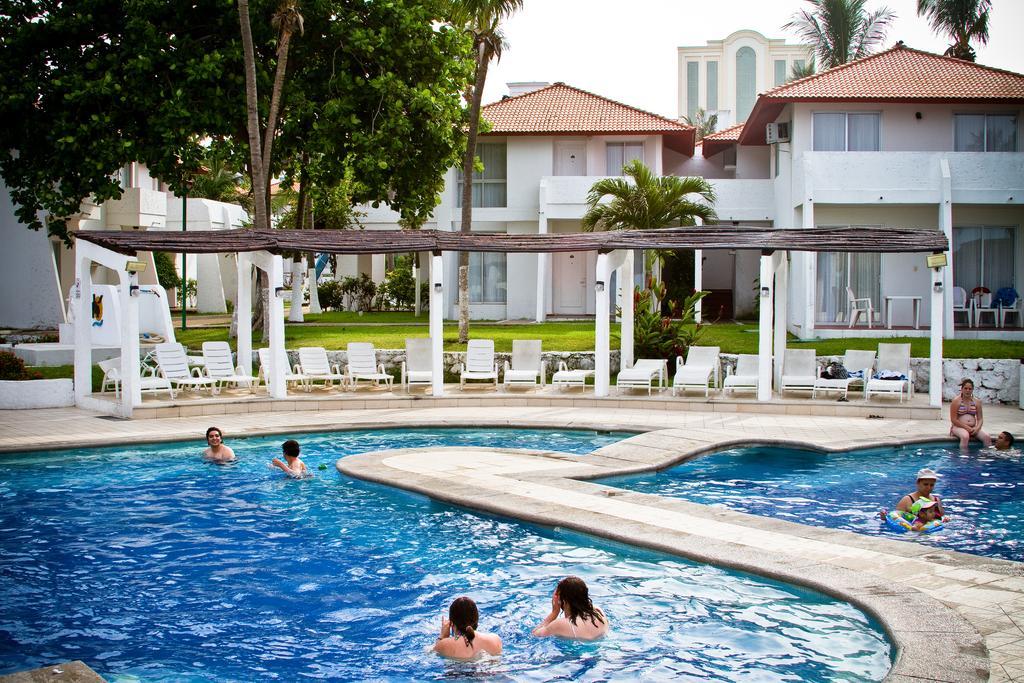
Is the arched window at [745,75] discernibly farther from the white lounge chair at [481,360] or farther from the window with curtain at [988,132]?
the white lounge chair at [481,360]

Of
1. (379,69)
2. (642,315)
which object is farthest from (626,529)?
(379,69)

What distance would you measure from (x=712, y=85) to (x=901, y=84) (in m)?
66.5

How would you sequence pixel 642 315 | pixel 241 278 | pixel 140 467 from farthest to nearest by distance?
1. pixel 642 315
2. pixel 241 278
3. pixel 140 467

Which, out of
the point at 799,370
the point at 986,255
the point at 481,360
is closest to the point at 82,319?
the point at 481,360

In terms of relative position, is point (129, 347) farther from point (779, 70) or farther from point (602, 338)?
point (779, 70)

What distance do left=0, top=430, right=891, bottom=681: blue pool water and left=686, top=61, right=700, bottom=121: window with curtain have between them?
85.8 m

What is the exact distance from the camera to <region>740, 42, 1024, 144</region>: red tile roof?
28844 mm

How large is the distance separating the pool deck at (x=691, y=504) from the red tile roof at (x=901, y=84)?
12.9 meters

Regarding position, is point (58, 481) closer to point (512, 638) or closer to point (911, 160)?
point (512, 638)

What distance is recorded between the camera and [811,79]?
30547mm

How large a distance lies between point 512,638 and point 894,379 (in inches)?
544

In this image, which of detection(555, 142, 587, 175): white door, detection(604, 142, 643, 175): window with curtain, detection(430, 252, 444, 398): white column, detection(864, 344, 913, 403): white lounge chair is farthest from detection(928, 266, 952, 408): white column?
detection(555, 142, 587, 175): white door

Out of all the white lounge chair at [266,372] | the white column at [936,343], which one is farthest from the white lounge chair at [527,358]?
the white column at [936,343]

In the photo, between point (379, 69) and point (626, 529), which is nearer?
point (626, 529)
